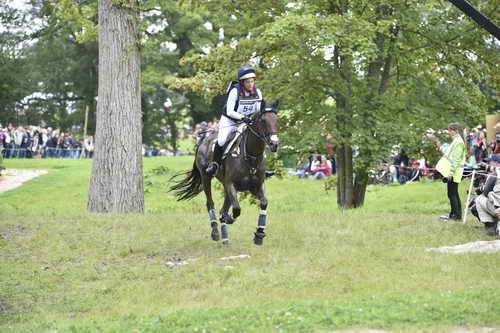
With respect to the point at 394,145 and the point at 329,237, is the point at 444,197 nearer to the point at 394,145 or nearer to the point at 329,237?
the point at 394,145

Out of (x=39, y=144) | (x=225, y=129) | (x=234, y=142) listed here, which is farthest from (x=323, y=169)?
(x=39, y=144)

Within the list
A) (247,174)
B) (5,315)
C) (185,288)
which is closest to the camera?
(5,315)

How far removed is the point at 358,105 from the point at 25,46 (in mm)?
45281

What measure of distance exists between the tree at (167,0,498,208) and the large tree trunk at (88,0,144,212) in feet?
10.3

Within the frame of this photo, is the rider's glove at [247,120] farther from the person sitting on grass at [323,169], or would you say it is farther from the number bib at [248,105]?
the person sitting on grass at [323,169]

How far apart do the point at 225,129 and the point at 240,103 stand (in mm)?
589

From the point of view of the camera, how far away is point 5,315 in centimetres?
1045

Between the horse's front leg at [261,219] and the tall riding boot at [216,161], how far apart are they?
3.12 feet

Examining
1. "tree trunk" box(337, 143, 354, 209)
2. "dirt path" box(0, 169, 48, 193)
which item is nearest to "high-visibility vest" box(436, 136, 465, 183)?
"tree trunk" box(337, 143, 354, 209)

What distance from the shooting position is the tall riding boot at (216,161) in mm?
13781

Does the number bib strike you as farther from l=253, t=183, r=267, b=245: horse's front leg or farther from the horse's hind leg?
the horse's hind leg

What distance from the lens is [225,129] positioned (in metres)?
13.5

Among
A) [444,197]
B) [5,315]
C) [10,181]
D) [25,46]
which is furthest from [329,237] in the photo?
[25,46]

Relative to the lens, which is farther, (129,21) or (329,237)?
(129,21)
